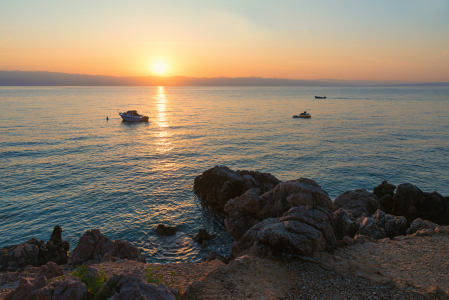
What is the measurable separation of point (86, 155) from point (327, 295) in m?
45.3

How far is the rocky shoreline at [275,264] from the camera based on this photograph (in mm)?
10484

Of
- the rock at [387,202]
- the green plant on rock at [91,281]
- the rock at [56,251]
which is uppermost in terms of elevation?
the green plant on rock at [91,281]

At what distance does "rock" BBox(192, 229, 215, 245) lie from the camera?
22.4 m

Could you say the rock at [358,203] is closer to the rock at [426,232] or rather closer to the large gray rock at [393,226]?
the large gray rock at [393,226]

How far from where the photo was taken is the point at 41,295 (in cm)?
911

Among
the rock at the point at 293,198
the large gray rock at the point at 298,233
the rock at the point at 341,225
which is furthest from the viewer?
the rock at the point at 293,198

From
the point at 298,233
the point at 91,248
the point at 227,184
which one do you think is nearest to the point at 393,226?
the point at 298,233

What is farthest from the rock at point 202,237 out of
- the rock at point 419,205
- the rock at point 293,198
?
the rock at point 419,205

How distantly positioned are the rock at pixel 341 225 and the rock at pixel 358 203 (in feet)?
17.1

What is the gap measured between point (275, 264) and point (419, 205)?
18.9 metres

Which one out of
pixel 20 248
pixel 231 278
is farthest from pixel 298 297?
pixel 20 248

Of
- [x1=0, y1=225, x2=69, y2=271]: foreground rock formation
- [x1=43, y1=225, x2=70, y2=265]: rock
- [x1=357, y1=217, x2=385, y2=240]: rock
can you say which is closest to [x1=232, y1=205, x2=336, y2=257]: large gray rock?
[x1=357, y1=217, x2=385, y2=240]: rock

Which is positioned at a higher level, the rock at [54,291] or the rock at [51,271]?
the rock at [54,291]

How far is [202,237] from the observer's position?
22453 millimetres
